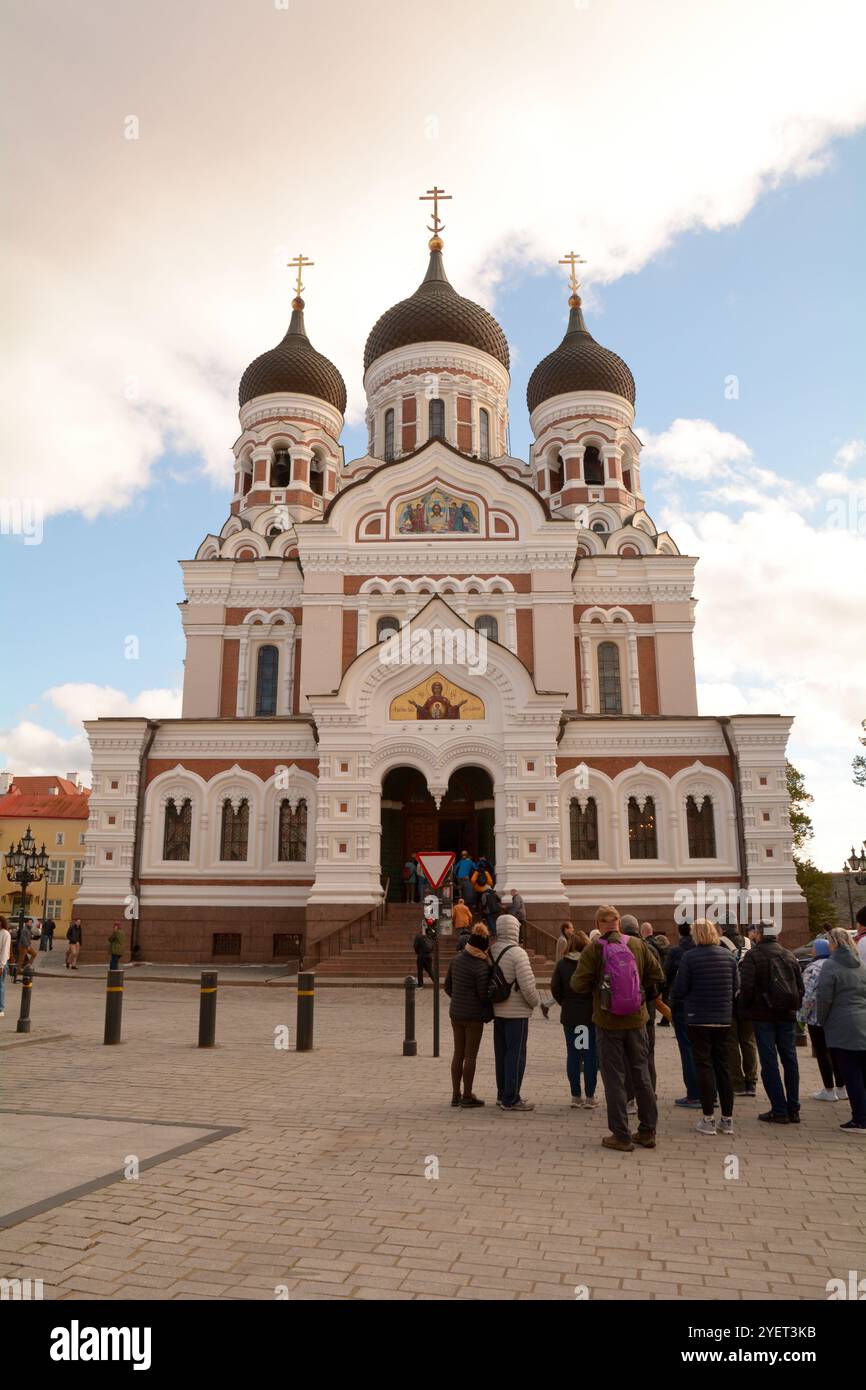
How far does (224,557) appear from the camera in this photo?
105 feet

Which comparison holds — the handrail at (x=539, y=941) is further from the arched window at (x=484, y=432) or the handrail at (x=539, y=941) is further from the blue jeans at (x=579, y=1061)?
the arched window at (x=484, y=432)

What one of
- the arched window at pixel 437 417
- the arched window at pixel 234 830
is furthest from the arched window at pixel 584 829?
the arched window at pixel 437 417

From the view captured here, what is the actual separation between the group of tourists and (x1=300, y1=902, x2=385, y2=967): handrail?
41.1ft

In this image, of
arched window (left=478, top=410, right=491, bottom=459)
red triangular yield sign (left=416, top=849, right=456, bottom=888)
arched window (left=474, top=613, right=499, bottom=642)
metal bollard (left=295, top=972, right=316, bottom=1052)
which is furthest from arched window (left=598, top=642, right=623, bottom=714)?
metal bollard (left=295, top=972, right=316, bottom=1052)

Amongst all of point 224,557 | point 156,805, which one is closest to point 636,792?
point 156,805

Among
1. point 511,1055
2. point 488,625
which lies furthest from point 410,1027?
point 488,625

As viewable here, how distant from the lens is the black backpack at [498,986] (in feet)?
28.2

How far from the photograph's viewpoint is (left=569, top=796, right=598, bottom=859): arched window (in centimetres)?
2520

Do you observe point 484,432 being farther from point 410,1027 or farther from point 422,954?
point 410,1027

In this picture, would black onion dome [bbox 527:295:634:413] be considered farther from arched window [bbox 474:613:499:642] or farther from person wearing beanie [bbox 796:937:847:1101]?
person wearing beanie [bbox 796:937:847:1101]

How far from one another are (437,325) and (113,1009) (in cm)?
2804

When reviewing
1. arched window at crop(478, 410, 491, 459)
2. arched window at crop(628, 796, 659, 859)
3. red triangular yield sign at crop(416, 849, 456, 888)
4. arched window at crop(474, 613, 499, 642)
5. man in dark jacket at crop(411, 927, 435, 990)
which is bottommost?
man in dark jacket at crop(411, 927, 435, 990)

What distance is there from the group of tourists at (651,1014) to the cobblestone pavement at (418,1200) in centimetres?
Answer: 30
